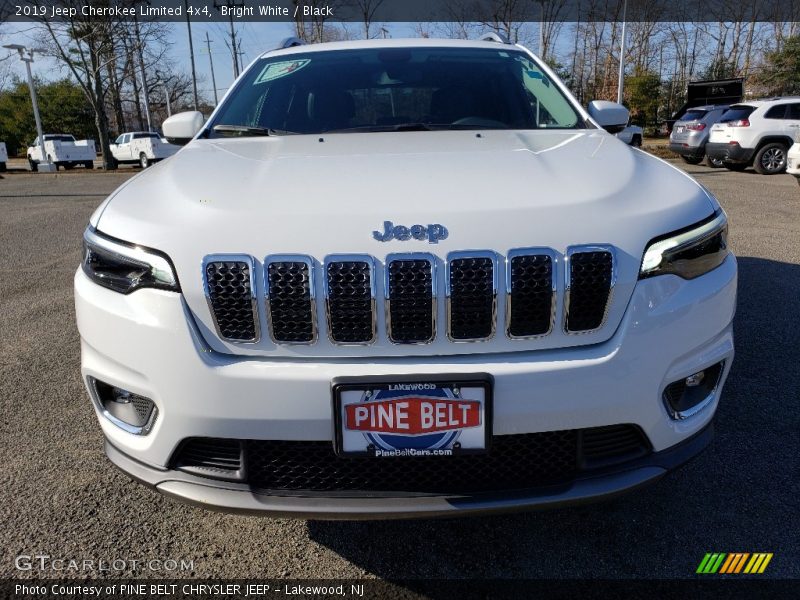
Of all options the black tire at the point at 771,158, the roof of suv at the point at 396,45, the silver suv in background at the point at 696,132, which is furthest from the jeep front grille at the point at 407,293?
the silver suv in background at the point at 696,132

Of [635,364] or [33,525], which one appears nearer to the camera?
[635,364]

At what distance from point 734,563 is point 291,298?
1625 mm

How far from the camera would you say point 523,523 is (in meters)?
2.12

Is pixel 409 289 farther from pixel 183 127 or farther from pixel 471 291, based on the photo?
pixel 183 127

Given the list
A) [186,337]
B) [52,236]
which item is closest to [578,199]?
[186,337]

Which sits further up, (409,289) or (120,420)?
(409,289)

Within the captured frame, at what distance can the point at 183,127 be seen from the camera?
3.05 metres

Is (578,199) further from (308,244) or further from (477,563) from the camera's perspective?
(477,563)

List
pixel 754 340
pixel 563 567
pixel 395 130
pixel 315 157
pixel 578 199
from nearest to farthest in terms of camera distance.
Result: pixel 578 199, pixel 563 567, pixel 315 157, pixel 395 130, pixel 754 340

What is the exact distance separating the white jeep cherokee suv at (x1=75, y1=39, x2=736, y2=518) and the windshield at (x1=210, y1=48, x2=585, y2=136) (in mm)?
1052

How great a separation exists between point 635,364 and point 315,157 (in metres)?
1.25

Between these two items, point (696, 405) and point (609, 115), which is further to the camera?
point (609, 115)

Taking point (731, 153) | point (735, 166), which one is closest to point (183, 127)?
point (731, 153)

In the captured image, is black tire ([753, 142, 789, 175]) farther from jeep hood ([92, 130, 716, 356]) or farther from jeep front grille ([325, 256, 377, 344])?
jeep front grille ([325, 256, 377, 344])
